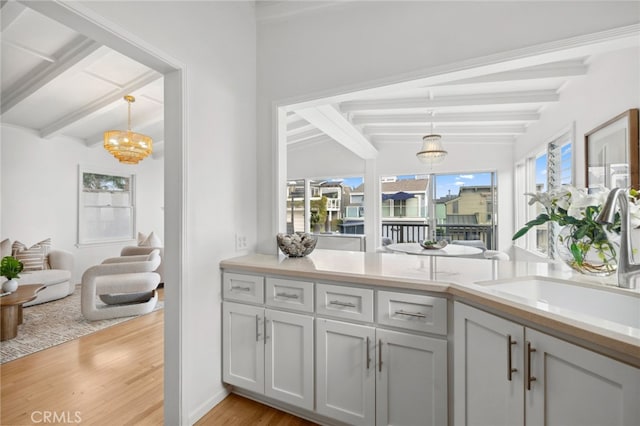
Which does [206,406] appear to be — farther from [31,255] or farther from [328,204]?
[328,204]

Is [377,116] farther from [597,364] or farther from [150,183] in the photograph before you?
[150,183]

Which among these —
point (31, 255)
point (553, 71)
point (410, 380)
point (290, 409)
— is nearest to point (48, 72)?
point (31, 255)

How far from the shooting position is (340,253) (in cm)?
233

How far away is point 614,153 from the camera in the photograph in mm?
2154

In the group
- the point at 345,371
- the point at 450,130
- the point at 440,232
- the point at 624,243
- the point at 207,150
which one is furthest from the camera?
the point at 440,232

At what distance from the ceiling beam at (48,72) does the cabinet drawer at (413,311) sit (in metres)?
3.34

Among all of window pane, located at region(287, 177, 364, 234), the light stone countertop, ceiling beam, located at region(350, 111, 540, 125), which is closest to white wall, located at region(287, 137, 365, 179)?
window pane, located at region(287, 177, 364, 234)

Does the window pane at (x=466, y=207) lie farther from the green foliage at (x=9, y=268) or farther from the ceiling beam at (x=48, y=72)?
the green foliage at (x=9, y=268)

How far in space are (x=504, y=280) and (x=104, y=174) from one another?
6906 millimetres

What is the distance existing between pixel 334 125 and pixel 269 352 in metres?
2.97

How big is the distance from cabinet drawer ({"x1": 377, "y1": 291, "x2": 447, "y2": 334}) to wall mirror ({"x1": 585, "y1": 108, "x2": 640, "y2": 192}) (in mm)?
1255

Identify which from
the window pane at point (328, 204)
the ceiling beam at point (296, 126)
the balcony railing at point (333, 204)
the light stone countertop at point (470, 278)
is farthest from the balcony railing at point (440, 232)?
the light stone countertop at point (470, 278)

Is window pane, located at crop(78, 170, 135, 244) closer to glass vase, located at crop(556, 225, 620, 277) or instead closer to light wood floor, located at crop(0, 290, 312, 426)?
light wood floor, located at crop(0, 290, 312, 426)

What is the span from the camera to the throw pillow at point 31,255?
423 centimetres
